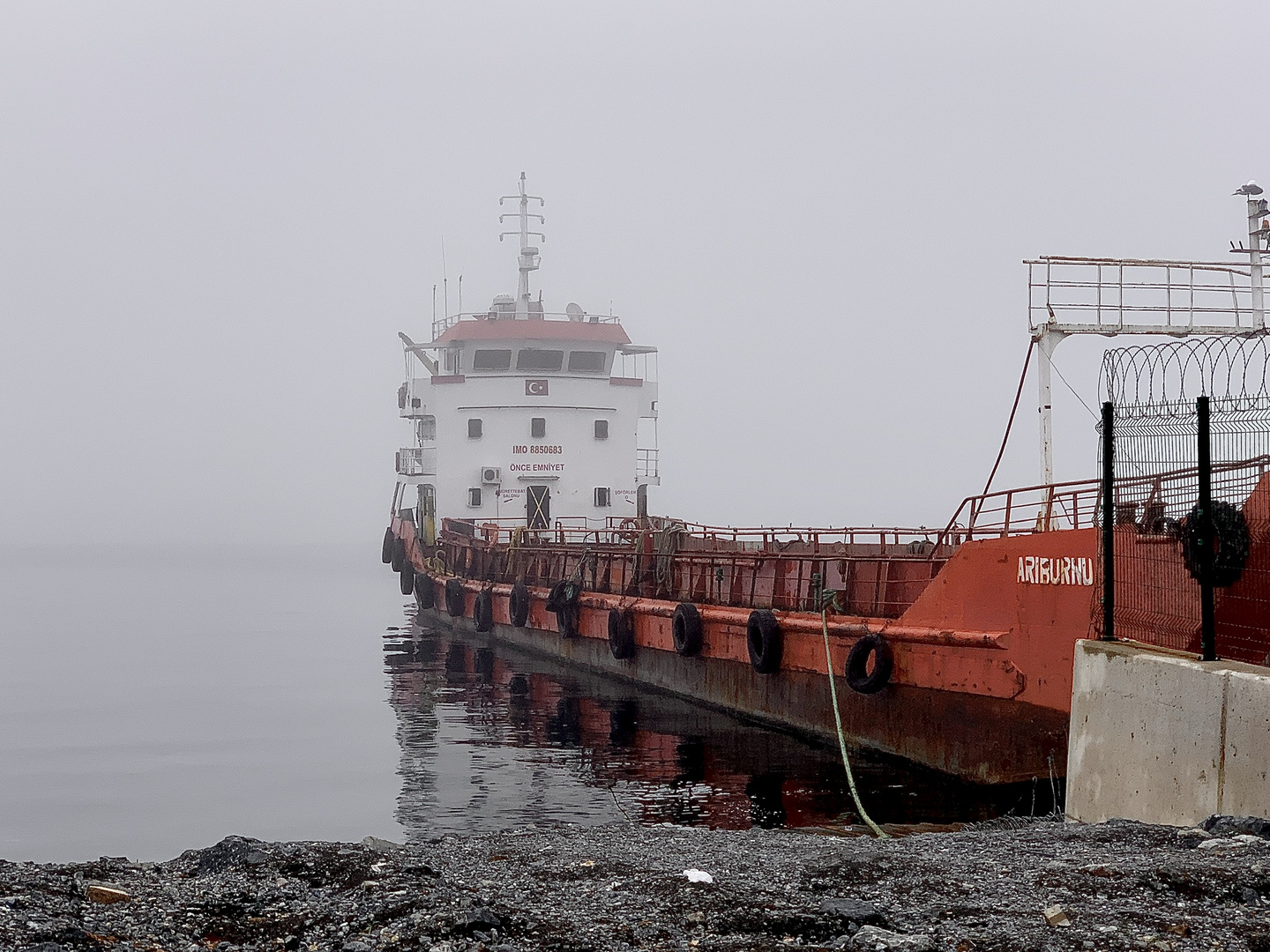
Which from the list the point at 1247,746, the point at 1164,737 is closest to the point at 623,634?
the point at 1164,737

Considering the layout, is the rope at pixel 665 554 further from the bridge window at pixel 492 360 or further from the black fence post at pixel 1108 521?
the black fence post at pixel 1108 521

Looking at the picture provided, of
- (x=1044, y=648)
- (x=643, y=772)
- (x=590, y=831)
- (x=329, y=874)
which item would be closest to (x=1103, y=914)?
(x=329, y=874)

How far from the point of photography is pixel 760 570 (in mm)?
15914

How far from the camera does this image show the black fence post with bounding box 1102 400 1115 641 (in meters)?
8.19

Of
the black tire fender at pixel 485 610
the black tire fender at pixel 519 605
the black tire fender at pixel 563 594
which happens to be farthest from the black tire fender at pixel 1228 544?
the black tire fender at pixel 485 610

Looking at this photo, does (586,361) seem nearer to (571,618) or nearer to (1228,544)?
(571,618)

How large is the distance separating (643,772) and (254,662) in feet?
52.4

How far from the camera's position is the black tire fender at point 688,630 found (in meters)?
15.7

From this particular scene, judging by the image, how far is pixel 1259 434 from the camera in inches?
317

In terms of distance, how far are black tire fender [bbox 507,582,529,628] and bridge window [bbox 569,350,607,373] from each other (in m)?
6.05

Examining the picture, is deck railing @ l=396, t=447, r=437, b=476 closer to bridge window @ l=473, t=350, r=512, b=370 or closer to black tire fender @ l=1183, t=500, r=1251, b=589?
bridge window @ l=473, t=350, r=512, b=370

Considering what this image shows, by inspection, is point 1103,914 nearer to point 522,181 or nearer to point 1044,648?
point 1044,648

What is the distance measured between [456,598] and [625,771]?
13.1 metres

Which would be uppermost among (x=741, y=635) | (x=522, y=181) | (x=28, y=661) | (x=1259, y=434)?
(x=522, y=181)
